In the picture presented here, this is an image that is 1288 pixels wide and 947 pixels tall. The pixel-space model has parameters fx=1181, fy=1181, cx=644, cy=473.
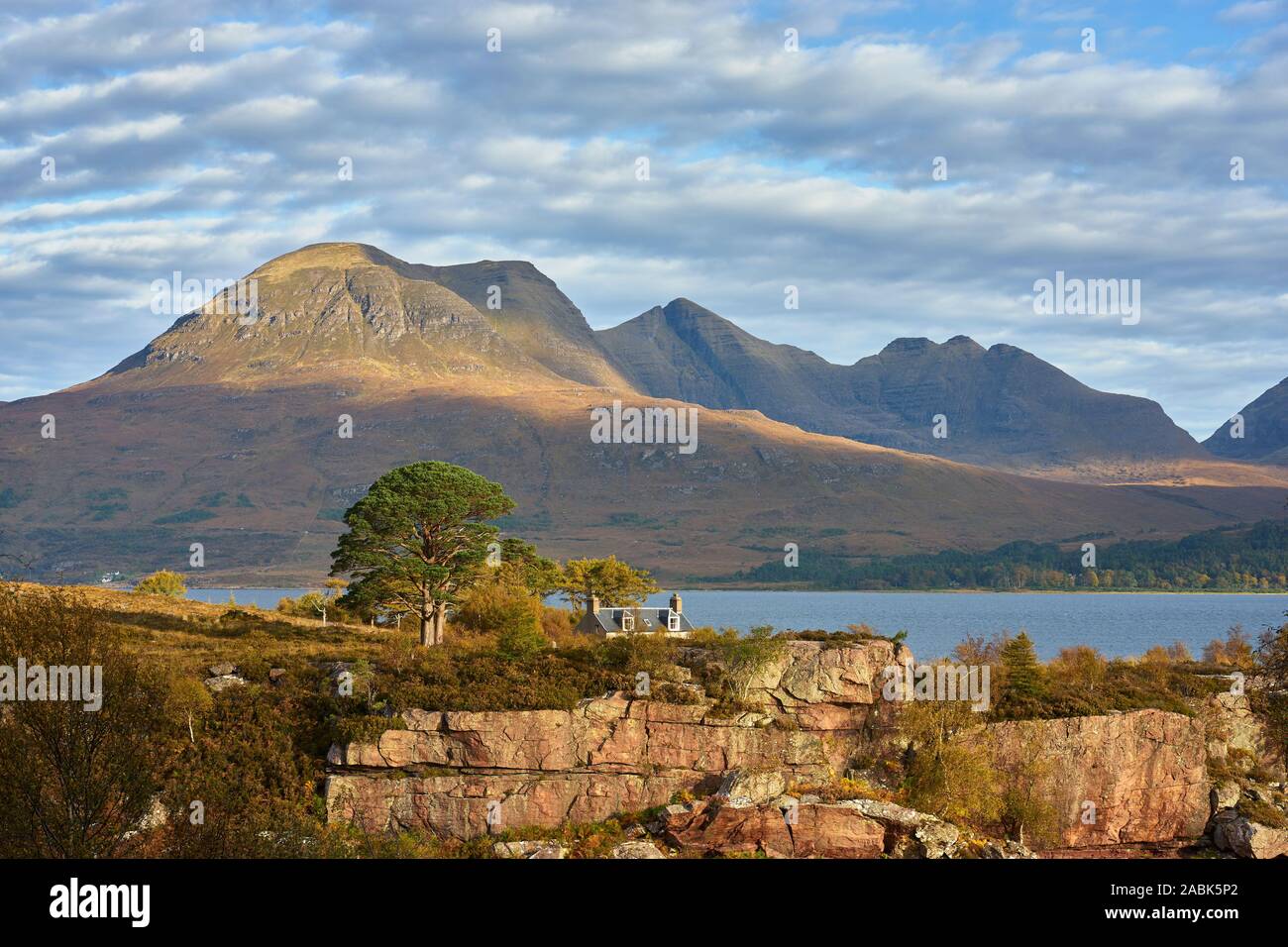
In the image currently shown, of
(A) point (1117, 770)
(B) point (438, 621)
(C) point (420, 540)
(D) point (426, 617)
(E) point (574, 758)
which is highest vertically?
(C) point (420, 540)

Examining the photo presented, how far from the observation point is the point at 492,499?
63344mm

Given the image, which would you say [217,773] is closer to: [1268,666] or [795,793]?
[795,793]

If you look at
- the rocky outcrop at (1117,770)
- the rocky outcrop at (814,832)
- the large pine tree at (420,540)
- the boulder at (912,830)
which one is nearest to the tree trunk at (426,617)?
the large pine tree at (420,540)

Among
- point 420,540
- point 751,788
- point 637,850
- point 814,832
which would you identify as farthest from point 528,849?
point 420,540

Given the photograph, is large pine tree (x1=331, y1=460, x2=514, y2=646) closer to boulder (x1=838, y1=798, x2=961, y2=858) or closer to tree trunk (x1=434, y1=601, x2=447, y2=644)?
tree trunk (x1=434, y1=601, x2=447, y2=644)

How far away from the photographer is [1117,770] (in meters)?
54.9

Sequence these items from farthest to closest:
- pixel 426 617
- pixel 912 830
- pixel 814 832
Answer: pixel 426 617 → pixel 814 832 → pixel 912 830

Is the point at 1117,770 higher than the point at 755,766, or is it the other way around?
the point at 755,766

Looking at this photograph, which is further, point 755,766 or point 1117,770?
point 1117,770

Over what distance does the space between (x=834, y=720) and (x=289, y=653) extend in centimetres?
2445

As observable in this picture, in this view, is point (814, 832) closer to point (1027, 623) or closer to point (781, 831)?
point (781, 831)

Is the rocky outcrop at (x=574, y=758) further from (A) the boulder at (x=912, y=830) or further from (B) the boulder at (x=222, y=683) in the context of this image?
(B) the boulder at (x=222, y=683)

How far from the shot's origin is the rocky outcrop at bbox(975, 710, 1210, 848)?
53.1 meters
